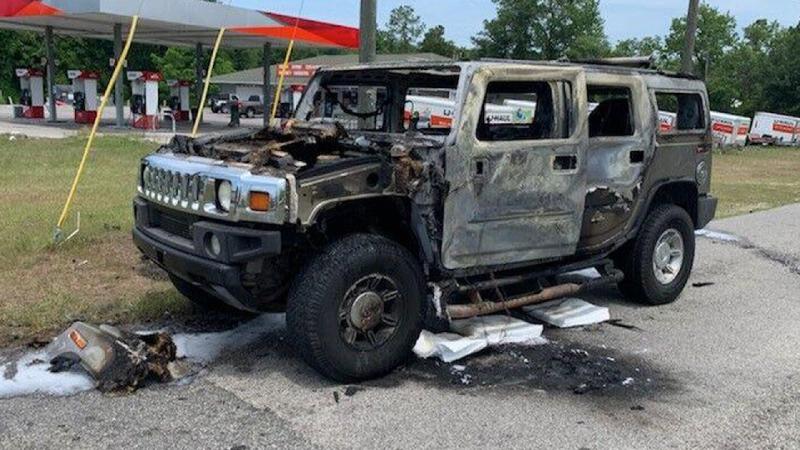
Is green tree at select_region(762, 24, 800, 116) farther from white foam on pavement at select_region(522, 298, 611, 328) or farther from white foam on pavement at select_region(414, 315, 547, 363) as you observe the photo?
white foam on pavement at select_region(414, 315, 547, 363)

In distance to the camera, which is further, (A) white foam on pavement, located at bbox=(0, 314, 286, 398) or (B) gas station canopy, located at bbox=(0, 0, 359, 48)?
(B) gas station canopy, located at bbox=(0, 0, 359, 48)

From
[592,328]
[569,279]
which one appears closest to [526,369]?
[592,328]

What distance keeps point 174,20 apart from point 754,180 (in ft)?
61.4

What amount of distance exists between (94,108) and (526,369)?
1174 inches

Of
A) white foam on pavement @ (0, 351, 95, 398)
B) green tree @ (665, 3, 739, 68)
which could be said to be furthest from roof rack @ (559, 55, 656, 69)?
green tree @ (665, 3, 739, 68)

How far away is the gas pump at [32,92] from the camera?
32.3m

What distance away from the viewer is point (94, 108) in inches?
1227

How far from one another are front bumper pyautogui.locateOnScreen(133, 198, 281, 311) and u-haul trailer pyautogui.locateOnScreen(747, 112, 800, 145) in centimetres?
3937

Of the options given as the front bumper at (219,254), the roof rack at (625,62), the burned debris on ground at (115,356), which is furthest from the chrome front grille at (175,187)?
the roof rack at (625,62)

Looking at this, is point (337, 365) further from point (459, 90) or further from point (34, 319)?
point (34, 319)

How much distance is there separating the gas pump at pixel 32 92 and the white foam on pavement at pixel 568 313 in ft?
103

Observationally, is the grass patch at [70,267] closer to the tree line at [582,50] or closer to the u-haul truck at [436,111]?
the u-haul truck at [436,111]

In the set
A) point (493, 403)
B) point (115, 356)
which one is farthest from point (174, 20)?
point (493, 403)

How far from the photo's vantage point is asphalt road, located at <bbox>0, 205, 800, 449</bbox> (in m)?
3.85
